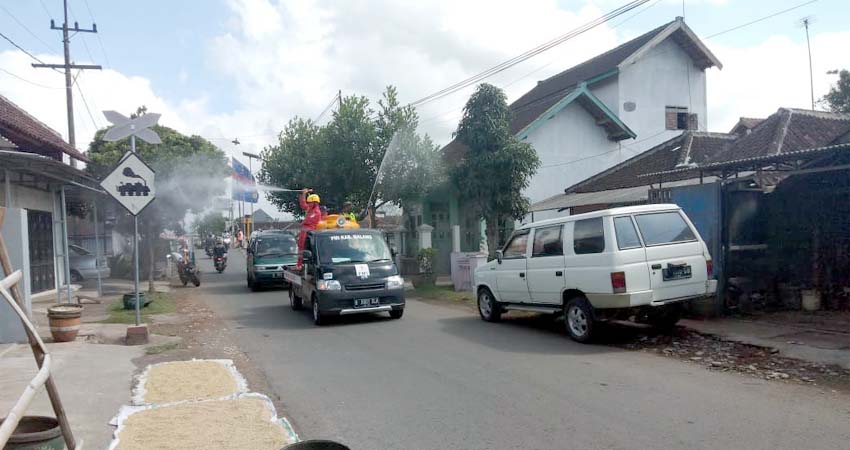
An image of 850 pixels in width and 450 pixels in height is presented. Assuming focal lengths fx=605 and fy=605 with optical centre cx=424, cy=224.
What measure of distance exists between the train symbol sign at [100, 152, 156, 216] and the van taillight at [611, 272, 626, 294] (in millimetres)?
7698

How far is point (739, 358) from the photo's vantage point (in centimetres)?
770

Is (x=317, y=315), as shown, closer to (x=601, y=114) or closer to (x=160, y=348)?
(x=160, y=348)

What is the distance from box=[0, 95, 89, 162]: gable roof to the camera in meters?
16.2

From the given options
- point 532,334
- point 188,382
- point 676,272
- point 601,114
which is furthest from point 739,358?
point 601,114

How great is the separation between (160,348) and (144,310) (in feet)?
16.3

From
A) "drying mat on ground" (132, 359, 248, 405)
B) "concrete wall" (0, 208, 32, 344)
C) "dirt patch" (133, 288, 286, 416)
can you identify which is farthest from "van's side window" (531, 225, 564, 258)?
"concrete wall" (0, 208, 32, 344)

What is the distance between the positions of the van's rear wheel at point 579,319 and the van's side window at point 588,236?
0.76 meters

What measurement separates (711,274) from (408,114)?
48.8ft

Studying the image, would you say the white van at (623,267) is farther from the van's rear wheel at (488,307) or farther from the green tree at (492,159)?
the green tree at (492,159)

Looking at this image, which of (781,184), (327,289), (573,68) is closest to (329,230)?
(327,289)

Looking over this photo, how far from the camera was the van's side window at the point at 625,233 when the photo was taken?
8539mm

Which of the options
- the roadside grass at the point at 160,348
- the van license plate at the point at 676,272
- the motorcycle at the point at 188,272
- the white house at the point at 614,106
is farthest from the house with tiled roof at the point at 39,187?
the white house at the point at 614,106

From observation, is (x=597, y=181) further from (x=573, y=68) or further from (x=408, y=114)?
(x=573, y=68)

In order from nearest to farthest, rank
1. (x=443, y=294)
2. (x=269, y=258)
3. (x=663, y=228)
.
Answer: (x=663, y=228)
(x=443, y=294)
(x=269, y=258)
